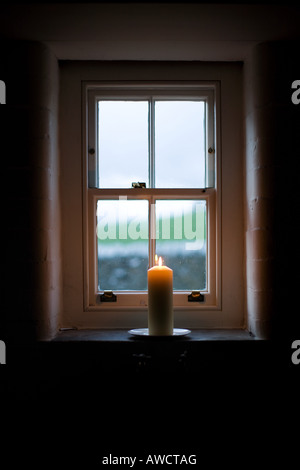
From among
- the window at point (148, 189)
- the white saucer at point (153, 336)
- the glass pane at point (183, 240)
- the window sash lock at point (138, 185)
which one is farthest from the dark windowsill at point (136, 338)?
the window sash lock at point (138, 185)

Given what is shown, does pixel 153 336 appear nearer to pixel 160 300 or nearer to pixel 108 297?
pixel 160 300

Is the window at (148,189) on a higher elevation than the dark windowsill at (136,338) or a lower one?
higher

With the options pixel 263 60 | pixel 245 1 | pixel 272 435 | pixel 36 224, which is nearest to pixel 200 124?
pixel 263 60

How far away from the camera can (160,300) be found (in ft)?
6.08

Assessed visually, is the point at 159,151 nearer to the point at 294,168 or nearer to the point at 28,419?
the point at 294,168

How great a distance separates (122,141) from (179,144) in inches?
9.7

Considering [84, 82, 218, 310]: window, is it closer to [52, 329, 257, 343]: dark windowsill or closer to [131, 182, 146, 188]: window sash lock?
[131, 182, 146, 188]: window sash lock

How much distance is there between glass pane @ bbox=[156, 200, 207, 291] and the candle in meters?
0.34

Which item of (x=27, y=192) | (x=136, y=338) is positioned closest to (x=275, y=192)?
(x=136, y=338)

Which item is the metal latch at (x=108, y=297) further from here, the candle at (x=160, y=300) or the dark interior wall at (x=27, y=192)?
the candle at (x=160, y=300)

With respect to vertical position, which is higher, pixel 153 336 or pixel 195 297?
pixel 195 297

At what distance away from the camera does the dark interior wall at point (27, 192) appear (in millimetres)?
1977

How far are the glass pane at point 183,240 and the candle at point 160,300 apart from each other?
343 mm

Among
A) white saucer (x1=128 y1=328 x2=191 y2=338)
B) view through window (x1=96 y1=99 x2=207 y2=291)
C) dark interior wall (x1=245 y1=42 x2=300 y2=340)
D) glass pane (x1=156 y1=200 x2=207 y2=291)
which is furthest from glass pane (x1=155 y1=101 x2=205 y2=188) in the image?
white saucer (x1=128 y1=328 x2=191 y2=338)
